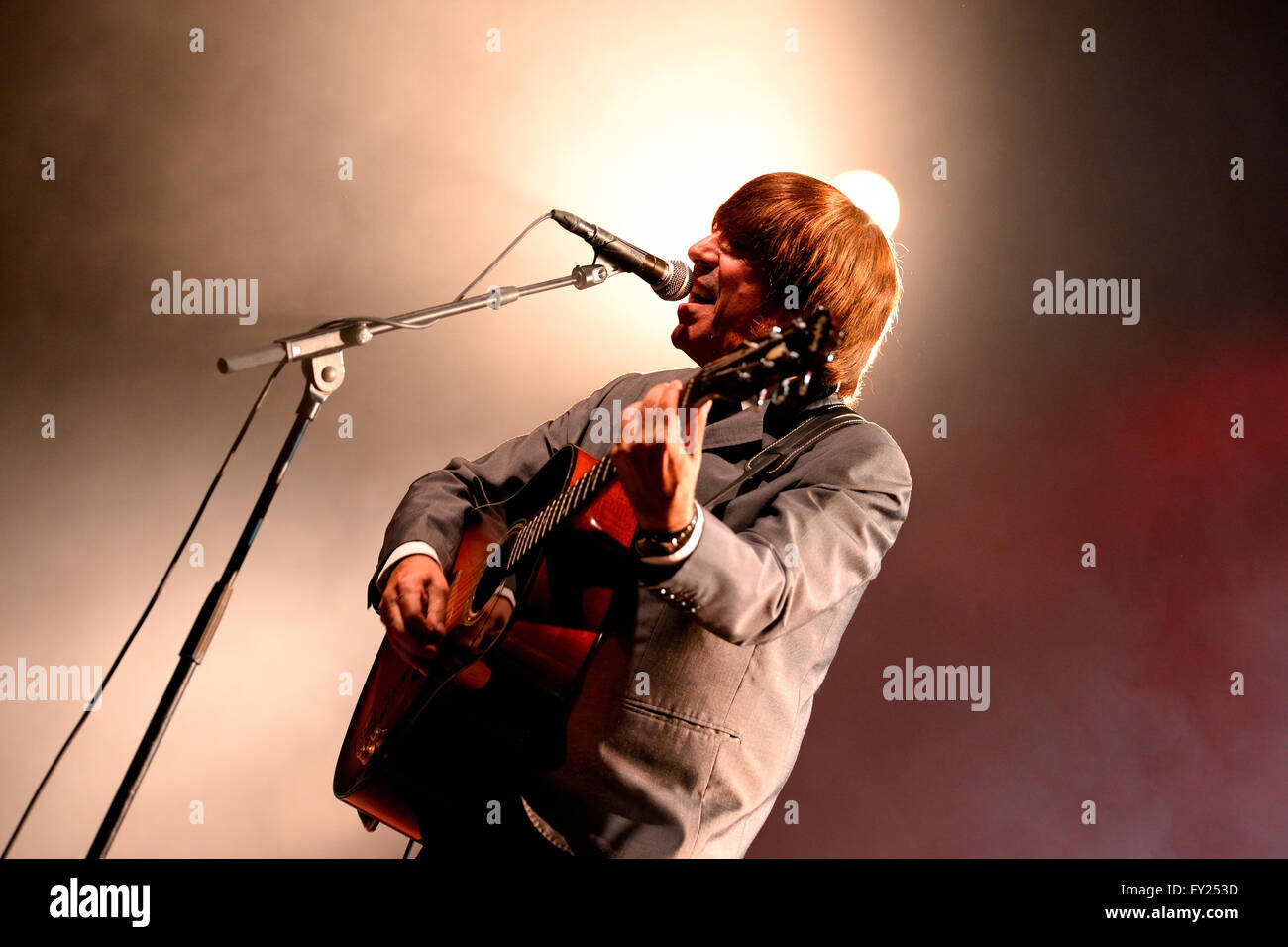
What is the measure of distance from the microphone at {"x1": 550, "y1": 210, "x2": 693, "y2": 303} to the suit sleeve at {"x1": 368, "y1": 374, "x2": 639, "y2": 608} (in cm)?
39

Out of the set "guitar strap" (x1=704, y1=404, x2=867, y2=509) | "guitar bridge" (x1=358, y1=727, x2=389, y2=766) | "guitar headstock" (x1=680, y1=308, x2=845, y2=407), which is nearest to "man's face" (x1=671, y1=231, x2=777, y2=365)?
"guitar strap" (x1=704, y1=404, x2=867, y2=509)

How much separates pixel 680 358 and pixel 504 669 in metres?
1.67

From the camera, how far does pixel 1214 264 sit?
2807 millimetres

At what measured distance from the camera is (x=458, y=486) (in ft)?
6.41

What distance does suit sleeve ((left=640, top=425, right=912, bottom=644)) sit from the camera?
3.78 ft

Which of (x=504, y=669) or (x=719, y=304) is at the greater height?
(x=719, y=304)

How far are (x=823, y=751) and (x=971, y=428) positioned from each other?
41.6 inches

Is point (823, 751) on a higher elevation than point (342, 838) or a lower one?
higher

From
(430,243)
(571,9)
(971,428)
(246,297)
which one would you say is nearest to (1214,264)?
(971,428)

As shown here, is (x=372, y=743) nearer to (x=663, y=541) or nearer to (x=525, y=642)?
(x=525, y=642)

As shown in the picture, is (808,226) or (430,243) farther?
(430,243)

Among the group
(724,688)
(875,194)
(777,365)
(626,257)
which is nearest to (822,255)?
(626,257)
